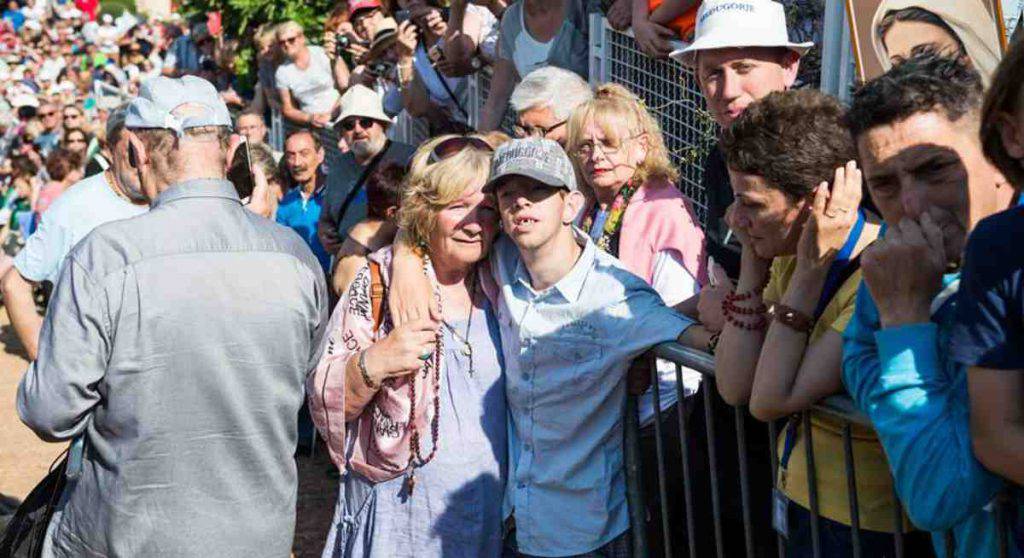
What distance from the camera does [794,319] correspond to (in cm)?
291

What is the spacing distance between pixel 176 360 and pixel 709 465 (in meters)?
1.52

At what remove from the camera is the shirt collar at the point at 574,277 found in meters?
3.80

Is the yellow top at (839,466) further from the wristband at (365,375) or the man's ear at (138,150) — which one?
the man's ear at (138,150)

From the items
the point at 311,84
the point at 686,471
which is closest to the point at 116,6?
the point at 311,84

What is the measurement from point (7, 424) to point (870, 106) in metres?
8.12

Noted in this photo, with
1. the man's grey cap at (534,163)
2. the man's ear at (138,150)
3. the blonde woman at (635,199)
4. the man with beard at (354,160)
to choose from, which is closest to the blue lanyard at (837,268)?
the man's grey cap at (534,163)

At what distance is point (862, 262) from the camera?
102 inches

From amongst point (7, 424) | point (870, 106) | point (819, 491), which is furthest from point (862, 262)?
point (7, 424)

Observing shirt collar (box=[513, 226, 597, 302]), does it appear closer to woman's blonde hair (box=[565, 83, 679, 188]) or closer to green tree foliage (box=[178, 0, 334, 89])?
woman's blonde hair (box=[565, 83, 679, 188])

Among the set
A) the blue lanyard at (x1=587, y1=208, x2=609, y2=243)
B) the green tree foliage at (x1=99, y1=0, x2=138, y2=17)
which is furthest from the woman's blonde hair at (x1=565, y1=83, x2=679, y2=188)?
the green tree foliage at (x1=99, y1=0, x2=138, y2=17)

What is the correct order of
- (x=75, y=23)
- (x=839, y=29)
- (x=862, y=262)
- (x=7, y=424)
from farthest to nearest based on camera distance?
(x=75, y=23) → (x=7, y=424) → (x=839, y=29) → (x=862, y=262)

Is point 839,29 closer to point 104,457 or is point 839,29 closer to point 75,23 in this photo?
point 104,457

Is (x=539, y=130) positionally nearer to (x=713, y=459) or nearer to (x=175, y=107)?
(x=175, y=107)

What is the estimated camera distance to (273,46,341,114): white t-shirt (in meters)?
12.8
